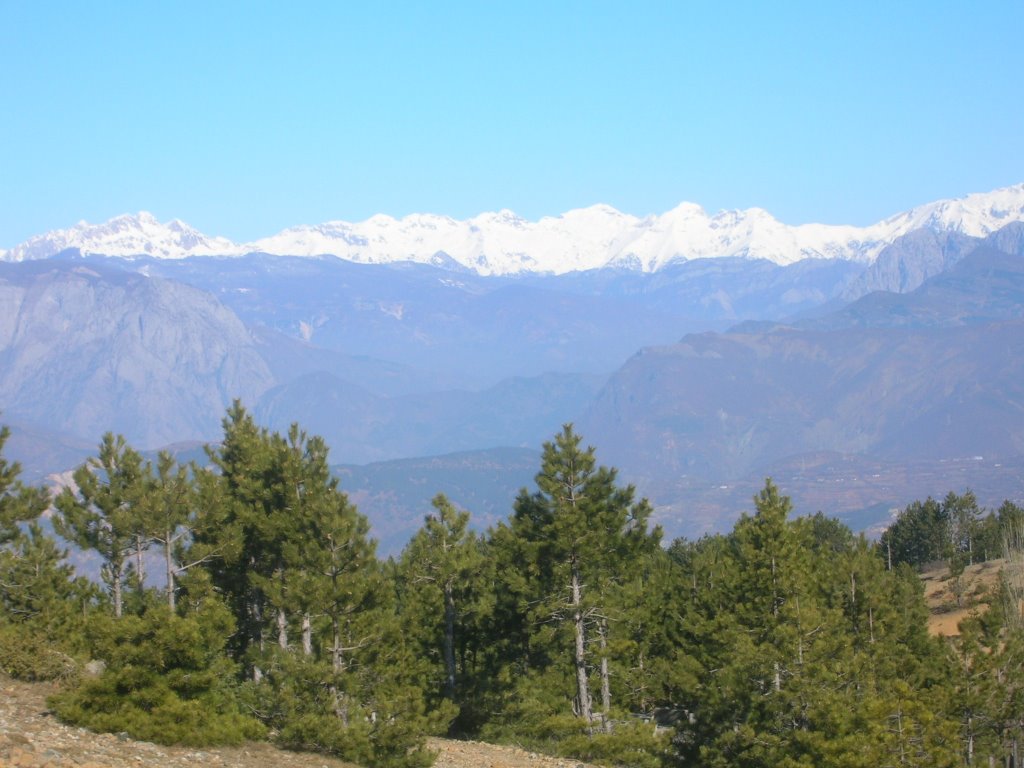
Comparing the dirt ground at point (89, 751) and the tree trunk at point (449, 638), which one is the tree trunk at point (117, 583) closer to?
the dirt ground at point (89, 751)

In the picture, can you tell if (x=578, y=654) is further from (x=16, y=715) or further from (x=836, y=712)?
(x=16, y=715)

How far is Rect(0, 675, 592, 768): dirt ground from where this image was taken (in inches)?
929

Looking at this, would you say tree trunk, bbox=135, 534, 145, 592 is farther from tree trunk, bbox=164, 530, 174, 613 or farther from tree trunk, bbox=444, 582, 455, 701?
tree trunk, bbox=444, 582, 455, 701

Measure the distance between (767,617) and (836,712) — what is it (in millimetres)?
5091

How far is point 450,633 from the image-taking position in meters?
43.4

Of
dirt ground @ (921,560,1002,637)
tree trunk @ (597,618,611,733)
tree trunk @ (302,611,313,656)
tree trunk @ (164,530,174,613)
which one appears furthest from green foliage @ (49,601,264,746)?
dirt ground @ (921,560,1002,637)

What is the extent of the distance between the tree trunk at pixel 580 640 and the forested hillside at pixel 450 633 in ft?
0.40

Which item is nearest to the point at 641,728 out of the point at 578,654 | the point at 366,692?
the point at 578,654

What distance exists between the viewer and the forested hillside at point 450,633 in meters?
31.9

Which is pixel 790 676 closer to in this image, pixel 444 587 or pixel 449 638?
pixel 449 638

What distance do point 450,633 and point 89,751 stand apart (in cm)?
1960

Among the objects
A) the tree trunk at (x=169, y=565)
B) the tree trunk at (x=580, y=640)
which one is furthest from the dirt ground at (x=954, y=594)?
the tree trunk at (x=169, y=565)

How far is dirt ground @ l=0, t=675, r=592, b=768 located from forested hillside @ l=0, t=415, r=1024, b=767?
0.61 m

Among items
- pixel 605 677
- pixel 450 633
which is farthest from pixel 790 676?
pixel 450 633
